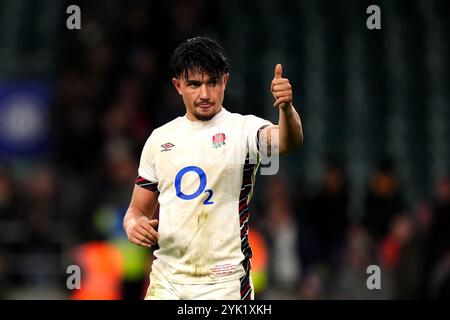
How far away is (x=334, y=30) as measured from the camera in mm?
13180

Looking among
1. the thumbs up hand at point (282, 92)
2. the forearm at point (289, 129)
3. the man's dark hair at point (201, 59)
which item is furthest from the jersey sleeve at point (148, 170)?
the thumbs up hand at point (282, 92)

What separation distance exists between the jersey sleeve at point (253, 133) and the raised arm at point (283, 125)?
4cm

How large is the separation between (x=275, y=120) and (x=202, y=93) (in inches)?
Answer: 276

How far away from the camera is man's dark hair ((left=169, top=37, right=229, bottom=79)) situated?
5.01 meters

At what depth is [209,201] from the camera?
500 centimetres

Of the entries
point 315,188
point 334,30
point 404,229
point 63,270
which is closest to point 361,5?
point 334,30

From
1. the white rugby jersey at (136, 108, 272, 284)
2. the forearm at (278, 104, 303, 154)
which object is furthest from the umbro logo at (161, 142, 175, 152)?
Result: the forearm at (278, 104, 303, 154)

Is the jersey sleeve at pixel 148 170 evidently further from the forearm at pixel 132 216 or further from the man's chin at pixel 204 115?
the man's chin at pixel 204 115

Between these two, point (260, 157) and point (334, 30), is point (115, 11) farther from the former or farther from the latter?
point (260, 157)

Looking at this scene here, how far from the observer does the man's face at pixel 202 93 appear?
501 cm

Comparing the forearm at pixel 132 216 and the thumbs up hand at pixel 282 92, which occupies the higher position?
the thumbs up hand at pixel 282 92

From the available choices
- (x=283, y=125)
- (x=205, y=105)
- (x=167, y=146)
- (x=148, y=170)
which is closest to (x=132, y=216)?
(x=148, y=170)

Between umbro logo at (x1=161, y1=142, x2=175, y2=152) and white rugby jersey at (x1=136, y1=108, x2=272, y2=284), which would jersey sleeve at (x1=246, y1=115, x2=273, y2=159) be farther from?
umbro logo at (x1=161, y1=142, x2=175, y2=152)

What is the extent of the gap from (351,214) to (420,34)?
2.93 m
